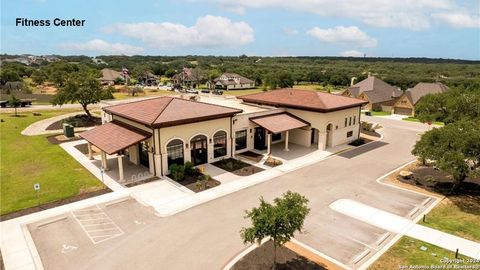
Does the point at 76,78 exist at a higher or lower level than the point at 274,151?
higher

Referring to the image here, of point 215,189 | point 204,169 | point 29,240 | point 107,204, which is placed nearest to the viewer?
point 29,240

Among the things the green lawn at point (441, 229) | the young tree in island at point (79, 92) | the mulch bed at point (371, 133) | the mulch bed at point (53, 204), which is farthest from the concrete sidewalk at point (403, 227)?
the young tree in island at point (79, 92)

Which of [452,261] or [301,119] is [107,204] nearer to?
[452,261]

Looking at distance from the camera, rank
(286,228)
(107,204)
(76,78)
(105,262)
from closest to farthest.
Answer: (286,228)
(105,262)
(107,204)
(76,78)

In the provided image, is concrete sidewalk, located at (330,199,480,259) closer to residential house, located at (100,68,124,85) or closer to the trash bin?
the trash bin

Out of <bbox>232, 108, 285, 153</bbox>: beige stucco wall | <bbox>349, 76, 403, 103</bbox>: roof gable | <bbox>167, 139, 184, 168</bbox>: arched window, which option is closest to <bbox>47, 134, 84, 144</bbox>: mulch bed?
<bbox>167, 139, 184, 168</bbox>: arched window

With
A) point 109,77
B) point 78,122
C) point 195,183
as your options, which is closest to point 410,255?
point 195,183

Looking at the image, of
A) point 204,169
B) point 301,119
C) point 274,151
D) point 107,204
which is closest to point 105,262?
point 107,204

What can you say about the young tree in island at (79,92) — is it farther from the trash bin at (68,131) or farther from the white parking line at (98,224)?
the white parking line at (98,224)

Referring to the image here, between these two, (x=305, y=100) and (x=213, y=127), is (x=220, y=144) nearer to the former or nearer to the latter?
(x=213, y=127)
